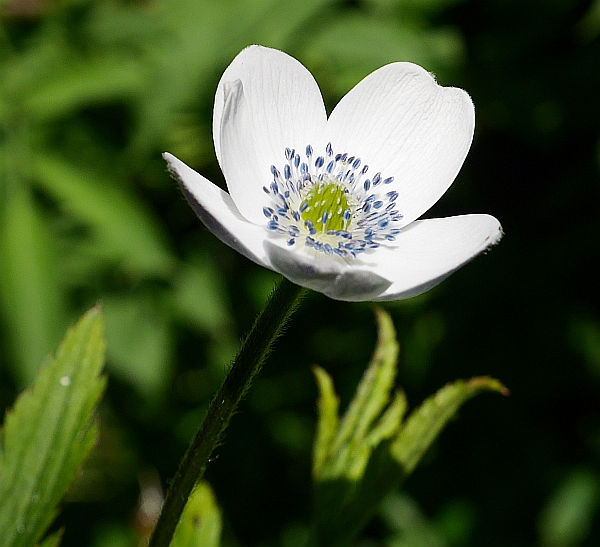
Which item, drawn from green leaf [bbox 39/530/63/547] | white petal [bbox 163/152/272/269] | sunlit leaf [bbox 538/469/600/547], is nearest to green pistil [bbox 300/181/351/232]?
white petal [bbox 163/152/272/269]

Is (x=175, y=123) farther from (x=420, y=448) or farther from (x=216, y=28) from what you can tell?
(x=420, y=448)

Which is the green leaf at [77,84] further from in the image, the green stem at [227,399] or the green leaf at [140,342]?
the green stem at [227,399]

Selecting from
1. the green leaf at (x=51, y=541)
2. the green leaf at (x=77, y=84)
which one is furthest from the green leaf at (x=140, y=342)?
the green leaf at (x=51, y=541)

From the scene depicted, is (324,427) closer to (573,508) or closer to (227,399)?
(227,399)

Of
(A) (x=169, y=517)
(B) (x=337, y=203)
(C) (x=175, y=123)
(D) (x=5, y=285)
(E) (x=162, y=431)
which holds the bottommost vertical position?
(E) (x=162, y=431)

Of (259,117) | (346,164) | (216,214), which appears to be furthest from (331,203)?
(216,214)

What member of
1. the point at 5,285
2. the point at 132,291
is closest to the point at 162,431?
Result: the point at 132,291

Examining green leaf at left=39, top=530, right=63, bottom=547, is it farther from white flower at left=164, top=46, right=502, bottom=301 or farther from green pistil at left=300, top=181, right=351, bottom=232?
green pistil at left=300, top=181, right=351, bottom=232

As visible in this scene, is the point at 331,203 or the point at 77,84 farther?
the point at 77,84
